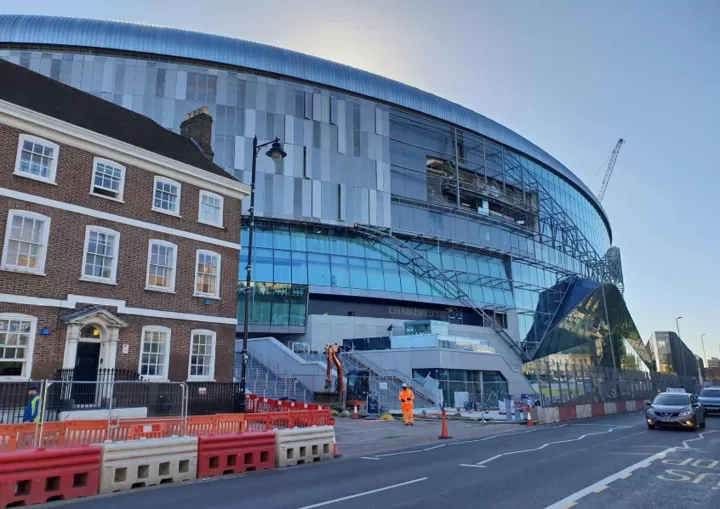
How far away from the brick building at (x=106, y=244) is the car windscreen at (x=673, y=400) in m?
17.7

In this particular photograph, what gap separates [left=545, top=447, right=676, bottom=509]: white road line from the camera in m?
8.38

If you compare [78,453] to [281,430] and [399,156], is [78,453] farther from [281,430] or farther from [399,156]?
[399,156]

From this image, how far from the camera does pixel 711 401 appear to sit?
29219 mm

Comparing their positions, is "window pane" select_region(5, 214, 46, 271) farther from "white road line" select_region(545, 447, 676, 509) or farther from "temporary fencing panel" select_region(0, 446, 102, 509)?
"white road line" select_region(545, 447, 676, 509)

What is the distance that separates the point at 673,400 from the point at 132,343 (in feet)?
69.0

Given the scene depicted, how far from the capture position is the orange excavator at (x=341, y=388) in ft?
94.9

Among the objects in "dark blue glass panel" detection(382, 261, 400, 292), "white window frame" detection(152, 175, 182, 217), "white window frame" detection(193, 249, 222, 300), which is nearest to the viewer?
"white window frame" detection(152, 175, 182, 217)

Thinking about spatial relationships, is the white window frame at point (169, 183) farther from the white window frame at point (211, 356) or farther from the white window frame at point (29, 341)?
the white window frame at point (29, 341)

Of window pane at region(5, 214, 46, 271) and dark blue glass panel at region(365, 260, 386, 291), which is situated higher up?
dark blue glass panel at region(365, 260, 386, 291)

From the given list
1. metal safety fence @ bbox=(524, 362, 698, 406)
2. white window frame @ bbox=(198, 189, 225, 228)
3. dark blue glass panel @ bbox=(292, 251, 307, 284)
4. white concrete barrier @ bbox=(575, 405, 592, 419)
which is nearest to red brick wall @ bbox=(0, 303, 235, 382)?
white window frame @ bbox=(198, 189, 225, 228)

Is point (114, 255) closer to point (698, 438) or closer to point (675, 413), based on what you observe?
point (698, 438)

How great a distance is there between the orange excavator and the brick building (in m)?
7.45

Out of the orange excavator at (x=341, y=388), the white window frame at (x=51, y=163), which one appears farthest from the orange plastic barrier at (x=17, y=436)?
the orange excavator at (x=341, y=388)

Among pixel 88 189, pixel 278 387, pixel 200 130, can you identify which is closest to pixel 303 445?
pixel 88 189
